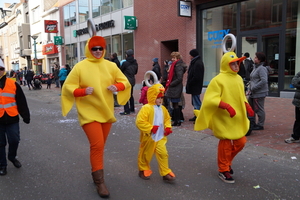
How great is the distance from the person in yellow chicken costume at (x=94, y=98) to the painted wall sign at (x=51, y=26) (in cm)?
2785

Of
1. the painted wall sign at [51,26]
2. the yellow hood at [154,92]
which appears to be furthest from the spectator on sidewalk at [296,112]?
the painted wall sign at [51,26]

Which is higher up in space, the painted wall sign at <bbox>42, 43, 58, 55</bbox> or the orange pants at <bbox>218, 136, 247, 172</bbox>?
the painted wall sign at <bbox>42, 43, 58, 55</bbox>

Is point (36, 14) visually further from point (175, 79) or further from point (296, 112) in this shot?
point (296, 112)

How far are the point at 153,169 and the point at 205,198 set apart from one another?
115 cm

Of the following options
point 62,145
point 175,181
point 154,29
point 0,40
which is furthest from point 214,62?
point 0,40

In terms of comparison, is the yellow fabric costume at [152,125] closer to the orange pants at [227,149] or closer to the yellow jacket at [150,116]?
the yellow jacket at [150,116]

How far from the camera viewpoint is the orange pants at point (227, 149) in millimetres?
3760

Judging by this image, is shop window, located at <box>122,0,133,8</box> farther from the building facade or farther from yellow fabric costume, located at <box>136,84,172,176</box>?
yellow fabric costume, located at <box>136,84,172,176</box>

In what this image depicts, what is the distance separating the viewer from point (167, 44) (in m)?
16.6

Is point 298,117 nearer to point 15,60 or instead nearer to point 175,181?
point 175,181

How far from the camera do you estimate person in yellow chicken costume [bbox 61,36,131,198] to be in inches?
137

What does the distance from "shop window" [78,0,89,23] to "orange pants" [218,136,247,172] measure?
22538mm

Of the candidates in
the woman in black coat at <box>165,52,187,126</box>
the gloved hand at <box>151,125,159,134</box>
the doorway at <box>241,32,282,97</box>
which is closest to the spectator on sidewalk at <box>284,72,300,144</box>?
the woman in black coat at <box>165,52,187,126</box>

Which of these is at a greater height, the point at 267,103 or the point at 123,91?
the point at 123,91
